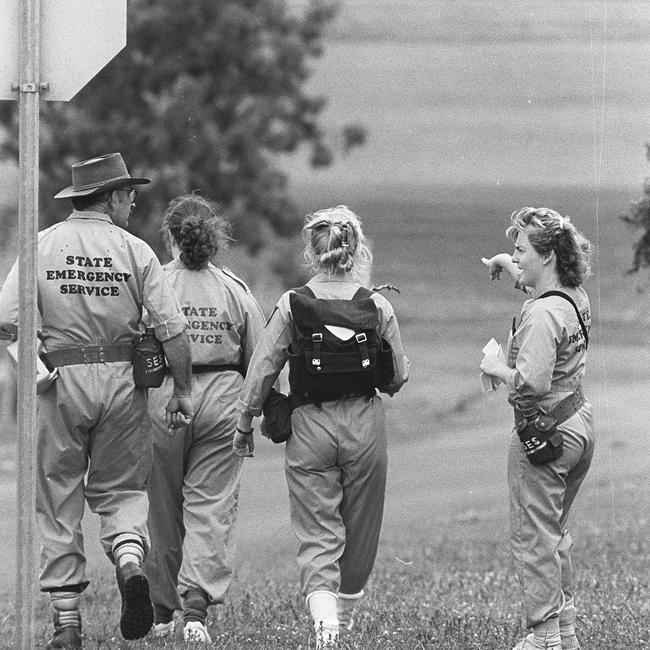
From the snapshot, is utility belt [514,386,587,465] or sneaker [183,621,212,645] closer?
utility belt [514,386,587,465]

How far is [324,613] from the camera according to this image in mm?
5496

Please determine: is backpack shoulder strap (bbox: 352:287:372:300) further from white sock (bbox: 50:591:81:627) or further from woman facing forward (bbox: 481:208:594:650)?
white sock (bbox: 50:591:81:627)

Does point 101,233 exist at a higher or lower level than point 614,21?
lower

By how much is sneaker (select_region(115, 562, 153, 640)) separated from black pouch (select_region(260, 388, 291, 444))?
0.76 meters

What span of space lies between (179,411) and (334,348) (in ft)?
2.60

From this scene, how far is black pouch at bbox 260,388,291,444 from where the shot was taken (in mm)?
5566

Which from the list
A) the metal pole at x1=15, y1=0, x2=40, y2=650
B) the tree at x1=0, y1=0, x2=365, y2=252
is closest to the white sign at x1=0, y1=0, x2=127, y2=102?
the metal pole at x1=15, y1=0, x2=40, y2=650

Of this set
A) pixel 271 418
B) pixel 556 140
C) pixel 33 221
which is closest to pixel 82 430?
pixel 271 418

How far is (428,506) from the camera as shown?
11656 mm

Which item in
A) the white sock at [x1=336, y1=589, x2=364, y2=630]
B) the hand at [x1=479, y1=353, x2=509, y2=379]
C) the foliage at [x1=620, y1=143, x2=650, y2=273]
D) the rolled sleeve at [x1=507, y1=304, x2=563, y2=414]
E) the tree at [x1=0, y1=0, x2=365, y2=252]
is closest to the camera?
the rolled sleeve at [x1=507, y1=304, x2=563, y2=414]

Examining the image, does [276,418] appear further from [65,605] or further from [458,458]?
[458,458]

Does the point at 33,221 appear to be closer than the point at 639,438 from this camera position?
Yes

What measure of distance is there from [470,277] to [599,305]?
125 cm

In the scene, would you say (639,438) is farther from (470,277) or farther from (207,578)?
(207,578)
